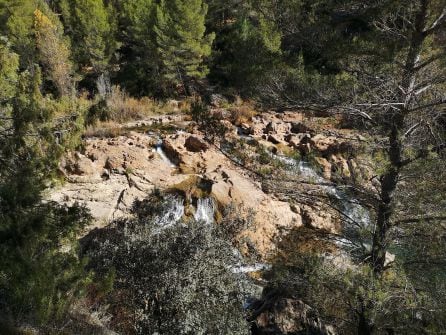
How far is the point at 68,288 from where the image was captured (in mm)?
4289

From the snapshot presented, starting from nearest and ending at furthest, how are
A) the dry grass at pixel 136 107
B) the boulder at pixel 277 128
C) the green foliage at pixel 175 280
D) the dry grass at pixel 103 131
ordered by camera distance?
the green foliage at pixel 175 280 < the dry grass at pixel 103 131 < the boulder at pixel 277 128 < the dry grass at pixel 136 107

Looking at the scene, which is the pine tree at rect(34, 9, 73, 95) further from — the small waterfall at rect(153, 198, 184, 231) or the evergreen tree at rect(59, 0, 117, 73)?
the small waterfall at rect(153, 198, 184, 231)

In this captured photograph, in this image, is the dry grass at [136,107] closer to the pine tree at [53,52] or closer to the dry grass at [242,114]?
the pine tree at [53,52]

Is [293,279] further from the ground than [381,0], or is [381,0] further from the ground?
[381,0]

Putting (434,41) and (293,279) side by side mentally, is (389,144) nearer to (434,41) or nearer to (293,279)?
(434,41)

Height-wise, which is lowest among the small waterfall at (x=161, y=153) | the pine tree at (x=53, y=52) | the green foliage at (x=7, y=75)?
the small waterfall at (x=161, y=153)

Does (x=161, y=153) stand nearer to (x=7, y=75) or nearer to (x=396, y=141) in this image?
(x=7, y=75)

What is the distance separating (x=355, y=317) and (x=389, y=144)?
2502 mm

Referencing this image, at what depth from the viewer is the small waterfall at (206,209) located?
372 inches

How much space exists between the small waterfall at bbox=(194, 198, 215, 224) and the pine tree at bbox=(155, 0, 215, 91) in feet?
31.8

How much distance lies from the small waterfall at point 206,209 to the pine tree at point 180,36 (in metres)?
9.68

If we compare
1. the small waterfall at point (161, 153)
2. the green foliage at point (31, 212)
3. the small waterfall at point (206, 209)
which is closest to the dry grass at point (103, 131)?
the small waterfall at point (161, 153)

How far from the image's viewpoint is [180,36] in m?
17.3

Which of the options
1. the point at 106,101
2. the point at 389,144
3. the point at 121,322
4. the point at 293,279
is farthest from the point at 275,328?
the point at 106,101
